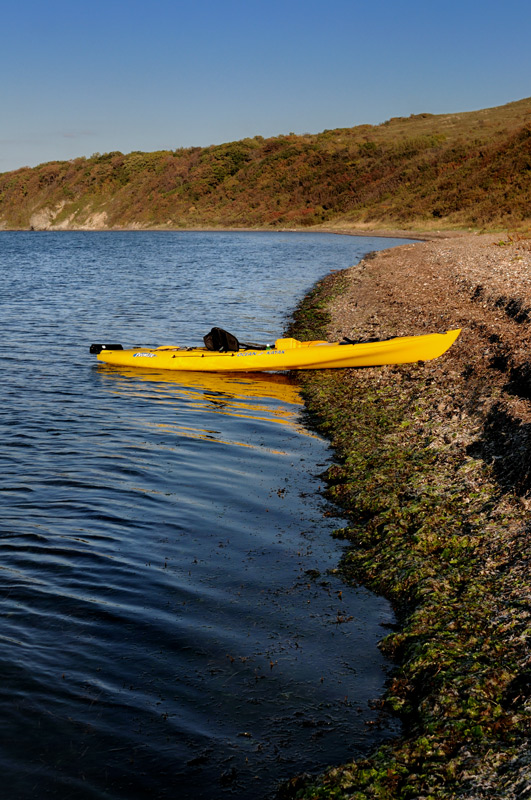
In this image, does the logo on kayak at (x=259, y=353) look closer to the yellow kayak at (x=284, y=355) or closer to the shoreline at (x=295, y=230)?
the yellow kayak at (x=284, y=355)

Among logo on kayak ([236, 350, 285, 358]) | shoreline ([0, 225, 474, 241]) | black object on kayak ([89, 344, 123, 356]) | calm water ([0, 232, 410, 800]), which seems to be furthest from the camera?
shoreline ([0, 225, 474, 241])

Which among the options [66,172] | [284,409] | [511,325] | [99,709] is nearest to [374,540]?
[99,709]

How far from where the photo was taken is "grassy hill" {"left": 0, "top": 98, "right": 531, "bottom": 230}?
6009 cm

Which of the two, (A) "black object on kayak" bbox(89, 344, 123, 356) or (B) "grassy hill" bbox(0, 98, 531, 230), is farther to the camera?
(B) "grassy hill" bbox(0, 98, 531, 230)

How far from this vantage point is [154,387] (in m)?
14.2

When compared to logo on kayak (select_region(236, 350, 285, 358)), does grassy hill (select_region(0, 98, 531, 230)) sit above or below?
above

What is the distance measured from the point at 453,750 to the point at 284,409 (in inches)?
329

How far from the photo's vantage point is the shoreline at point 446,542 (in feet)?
12.7

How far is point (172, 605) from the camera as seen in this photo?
5.77 meters

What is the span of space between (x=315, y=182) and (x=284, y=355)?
280 feet

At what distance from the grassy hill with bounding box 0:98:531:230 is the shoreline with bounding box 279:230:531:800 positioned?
29998 millimetres

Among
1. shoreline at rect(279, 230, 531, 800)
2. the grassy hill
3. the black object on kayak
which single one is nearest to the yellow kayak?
the black object on kayak

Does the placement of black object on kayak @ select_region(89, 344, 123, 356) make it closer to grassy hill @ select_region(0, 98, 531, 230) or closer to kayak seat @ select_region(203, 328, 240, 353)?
kayak seat @ select_region(203, 328, 240, 353)

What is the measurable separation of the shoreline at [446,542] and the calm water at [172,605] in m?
0.28
